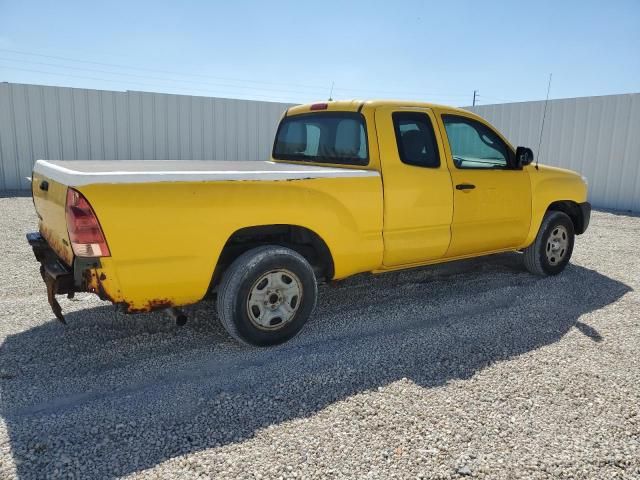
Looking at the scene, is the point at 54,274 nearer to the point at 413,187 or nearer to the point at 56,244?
the point at 56,244

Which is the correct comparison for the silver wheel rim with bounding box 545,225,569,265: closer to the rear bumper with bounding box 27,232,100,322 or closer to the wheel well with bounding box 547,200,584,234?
the wheel well with bounding box 547,200,584,234

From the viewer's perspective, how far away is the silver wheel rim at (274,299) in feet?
11.7

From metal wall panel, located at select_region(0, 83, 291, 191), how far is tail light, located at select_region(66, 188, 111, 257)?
38.9ft

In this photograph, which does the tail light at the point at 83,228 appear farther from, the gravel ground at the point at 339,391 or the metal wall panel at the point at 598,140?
the metal wall panel at the point at 598,140

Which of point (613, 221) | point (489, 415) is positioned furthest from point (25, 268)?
point (613, 221)

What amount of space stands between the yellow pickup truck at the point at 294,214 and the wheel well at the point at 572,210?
0.33 metres

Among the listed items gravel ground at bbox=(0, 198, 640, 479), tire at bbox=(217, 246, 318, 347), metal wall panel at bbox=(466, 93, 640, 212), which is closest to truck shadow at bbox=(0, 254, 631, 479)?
gravel ground at bbox=(0, 198, 640, 479)

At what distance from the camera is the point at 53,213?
3316 millimetres

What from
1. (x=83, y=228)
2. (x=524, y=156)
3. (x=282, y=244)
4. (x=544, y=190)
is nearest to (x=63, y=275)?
(x=83, y=228)

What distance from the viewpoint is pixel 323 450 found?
2498 millimetres

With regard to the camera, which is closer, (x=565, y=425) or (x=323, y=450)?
(x=323, y=450)

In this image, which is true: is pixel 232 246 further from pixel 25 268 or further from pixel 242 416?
pixel 25 268

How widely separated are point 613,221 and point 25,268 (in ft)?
35.6

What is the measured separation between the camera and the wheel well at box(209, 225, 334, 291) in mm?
3613
